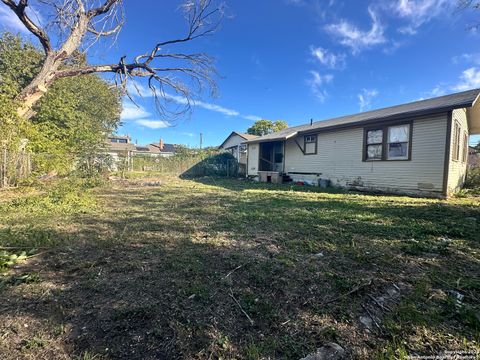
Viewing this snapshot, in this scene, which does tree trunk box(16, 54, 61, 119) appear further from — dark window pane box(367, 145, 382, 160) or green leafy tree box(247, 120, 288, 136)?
green leafy tree box(247, 120, 288, 136)

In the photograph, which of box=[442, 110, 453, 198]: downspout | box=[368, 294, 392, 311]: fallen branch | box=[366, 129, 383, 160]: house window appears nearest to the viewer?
box=[368, 294, 392, 311]: fallen branch

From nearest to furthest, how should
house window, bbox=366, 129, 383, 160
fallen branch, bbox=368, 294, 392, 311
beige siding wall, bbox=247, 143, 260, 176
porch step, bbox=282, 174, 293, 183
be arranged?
fallen branch, bbox=368, 294, 392, 311
house window, bbox=366, 129, 383, 160
porch step, bbox=282, 174, 293, 183
beige siding wall, bbox=247, 143, 260, 176

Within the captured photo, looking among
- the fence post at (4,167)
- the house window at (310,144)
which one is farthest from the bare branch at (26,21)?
the house window at (310,144)

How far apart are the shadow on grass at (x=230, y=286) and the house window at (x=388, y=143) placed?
15.9ft

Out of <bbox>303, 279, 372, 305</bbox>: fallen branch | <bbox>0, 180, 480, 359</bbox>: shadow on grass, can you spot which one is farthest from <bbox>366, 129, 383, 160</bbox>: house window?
<bbox>303, 279, 372, 305</bbox>: fallen branch

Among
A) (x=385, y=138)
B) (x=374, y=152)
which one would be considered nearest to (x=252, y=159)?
(x=374, y=152)

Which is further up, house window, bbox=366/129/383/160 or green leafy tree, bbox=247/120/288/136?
green leafy tree, bbox=247/120/288/136

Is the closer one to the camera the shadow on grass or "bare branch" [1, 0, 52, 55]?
the shadow on grass

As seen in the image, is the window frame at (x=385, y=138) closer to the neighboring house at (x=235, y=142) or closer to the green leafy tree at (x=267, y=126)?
the neighboring house at (x=235, y=142)

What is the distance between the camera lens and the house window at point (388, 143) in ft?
26.8

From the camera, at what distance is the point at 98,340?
1502mm

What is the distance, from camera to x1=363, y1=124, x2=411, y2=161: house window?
8.16m

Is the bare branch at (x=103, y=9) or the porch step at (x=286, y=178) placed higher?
the bare branch at (x=103, y=9)

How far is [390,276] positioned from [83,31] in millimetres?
10021
